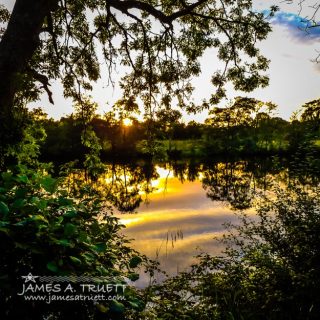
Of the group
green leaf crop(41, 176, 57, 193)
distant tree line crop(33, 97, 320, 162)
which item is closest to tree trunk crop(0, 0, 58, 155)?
green leaf crop(41, 176, 57, 193)

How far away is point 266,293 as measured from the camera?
729cm

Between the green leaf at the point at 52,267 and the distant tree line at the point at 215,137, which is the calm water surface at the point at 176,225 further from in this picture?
the distant tree line at the point at 215,137

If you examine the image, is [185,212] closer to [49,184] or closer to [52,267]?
[49,184]

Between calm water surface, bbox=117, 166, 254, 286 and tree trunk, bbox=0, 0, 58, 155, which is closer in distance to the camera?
tree trunk, bbox=0, 0, 58, 155

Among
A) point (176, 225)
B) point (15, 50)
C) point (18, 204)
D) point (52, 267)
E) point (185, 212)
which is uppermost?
point (15, 50)

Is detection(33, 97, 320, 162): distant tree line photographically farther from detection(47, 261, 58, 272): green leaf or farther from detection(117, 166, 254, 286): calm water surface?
detection(47, 261, 58, 272): green leaf

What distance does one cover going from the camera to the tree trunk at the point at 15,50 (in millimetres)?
7586

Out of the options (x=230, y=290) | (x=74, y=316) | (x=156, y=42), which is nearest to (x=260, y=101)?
(x=156, y=42)

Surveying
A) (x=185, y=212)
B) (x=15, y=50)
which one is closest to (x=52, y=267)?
(x=15, y=50)

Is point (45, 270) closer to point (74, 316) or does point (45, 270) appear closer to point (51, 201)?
point (74, 316)

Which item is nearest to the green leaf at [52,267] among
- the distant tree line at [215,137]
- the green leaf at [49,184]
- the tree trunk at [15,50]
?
the green leaf at [49,184]

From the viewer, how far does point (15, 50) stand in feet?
25.4

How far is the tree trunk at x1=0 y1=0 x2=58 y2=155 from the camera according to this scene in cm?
759

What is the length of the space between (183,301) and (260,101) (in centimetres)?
9010
